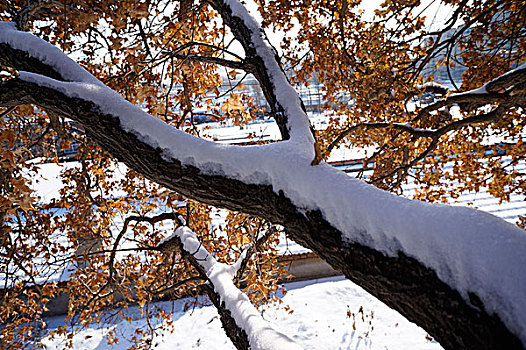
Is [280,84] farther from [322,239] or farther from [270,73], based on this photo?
[322,239]

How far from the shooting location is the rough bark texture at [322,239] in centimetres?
100

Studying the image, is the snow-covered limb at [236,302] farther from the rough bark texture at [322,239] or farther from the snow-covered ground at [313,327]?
the snow-covered ground at [313,327]

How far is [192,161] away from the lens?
64.5 inches

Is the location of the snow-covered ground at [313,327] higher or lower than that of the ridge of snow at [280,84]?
lower

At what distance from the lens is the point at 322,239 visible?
54.4 inches

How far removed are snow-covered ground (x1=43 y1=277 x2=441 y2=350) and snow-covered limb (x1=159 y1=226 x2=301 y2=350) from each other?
2.80m

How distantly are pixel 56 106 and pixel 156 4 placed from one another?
2.26 metres

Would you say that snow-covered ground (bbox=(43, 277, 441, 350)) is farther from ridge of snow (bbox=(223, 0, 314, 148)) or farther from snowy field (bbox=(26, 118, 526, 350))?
ridge of snow (bbox=(223, 0, 314, 148))

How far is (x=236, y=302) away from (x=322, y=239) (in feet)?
4.65

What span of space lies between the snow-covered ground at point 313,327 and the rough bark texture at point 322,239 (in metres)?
4.76

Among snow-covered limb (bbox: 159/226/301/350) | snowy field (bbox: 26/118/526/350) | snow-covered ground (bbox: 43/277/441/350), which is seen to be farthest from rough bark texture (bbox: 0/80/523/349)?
snow-covered ground (bbox: 43/277/441/350)

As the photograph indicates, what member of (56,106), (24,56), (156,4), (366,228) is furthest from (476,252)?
(156,4)

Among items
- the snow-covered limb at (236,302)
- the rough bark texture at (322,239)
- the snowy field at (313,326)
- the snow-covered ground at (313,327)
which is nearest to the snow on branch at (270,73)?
the rough bark texture at (322,239)

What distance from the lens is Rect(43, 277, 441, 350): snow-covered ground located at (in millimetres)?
5984
